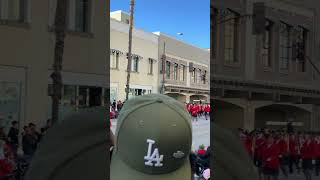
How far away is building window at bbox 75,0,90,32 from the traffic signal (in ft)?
1.53

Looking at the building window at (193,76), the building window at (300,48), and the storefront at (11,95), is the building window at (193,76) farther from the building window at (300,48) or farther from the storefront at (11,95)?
the building window at (300,48)

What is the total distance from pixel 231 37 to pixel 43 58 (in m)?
0.49

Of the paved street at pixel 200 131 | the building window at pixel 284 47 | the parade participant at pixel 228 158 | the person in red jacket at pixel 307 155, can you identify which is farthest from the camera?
the person in red jacket at pixel 307 155

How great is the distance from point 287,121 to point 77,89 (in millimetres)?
743

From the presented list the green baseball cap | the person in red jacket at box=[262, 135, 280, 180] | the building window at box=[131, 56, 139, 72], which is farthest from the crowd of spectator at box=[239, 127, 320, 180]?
the building window at box=[131, 56, 139, 72]

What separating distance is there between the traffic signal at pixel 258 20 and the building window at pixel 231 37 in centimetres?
6

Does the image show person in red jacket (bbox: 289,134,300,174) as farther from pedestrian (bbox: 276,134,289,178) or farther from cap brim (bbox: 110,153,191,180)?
cap brim (bbox: 110,153,191,180)

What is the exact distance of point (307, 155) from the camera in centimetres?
167

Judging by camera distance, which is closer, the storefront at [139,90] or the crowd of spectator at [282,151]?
the storefront at [139,90]

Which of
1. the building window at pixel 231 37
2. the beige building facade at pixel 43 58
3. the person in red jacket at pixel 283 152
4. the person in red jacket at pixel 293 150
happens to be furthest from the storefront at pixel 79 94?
the person in red jacket at pixel 293 150

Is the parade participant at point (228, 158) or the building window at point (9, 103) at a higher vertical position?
the building window at point (9, 103)

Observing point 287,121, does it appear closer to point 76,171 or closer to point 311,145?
point 311,145

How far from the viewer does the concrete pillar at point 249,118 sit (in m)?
1.10

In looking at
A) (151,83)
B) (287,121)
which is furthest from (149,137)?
(287,121)
